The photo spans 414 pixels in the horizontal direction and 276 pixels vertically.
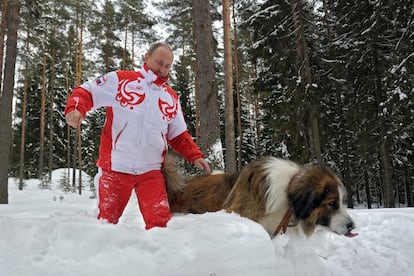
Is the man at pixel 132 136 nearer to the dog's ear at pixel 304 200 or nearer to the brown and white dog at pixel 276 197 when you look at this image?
the brown and white dog at pixel 276 197

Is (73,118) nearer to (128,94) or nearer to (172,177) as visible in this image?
(128,94)

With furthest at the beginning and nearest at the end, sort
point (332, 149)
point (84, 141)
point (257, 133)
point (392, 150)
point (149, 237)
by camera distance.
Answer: point (84, 141), point (257, 133), point (332, 149), point (392, 150), point (149, 237)

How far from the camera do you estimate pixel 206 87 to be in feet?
23.5

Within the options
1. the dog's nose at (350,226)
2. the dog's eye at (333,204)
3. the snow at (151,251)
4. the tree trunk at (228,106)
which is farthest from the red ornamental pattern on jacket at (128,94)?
the tree trunk at (228,106)

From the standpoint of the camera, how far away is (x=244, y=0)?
1504 centimetres

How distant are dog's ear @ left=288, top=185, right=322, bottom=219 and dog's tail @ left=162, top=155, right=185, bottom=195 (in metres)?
1.21

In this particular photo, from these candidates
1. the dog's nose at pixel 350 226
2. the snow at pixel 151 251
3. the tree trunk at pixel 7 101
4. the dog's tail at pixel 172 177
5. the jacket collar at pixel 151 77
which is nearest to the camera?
the snow at pixel 151 251

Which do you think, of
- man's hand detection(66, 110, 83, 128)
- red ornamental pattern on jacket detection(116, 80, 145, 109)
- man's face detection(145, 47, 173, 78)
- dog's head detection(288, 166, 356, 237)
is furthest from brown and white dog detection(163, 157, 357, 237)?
man's hand detection(66, 110, 83, 128)

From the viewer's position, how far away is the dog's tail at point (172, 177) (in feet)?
11.5

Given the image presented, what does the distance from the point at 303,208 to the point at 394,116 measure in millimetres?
11181

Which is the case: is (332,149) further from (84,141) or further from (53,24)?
(84,141)

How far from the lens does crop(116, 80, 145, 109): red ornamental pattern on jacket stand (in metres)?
3.14

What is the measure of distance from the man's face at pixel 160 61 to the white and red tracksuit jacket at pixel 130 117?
0.19ft

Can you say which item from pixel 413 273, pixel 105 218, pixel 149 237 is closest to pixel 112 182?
pixel 105 218
